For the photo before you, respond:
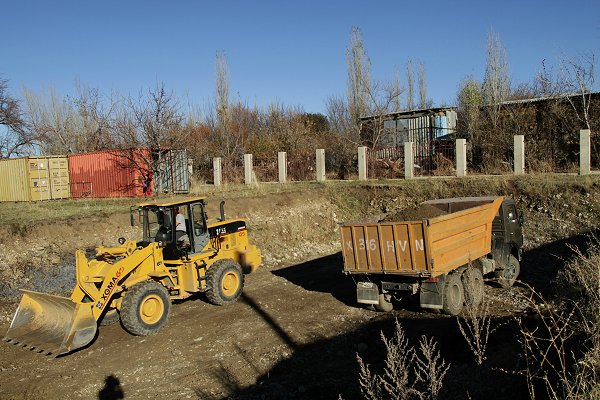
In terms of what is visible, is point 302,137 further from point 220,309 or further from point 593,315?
point 593,315

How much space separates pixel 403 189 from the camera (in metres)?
22.1

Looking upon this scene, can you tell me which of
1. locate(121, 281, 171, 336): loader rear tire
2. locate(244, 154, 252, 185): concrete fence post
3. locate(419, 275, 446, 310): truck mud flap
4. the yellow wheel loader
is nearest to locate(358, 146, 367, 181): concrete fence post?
locate(244, 154, 252, 185): concrete fence post

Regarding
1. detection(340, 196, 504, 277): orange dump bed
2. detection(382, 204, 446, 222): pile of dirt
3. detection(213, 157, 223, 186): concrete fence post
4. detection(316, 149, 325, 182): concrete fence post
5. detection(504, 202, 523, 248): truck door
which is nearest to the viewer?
detection(340, 196, 504, 277): orange dump bed

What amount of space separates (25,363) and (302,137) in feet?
91.9

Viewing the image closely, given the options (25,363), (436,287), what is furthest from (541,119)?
(25,363)

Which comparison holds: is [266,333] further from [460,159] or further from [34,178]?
[34,178]

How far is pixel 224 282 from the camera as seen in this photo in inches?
446

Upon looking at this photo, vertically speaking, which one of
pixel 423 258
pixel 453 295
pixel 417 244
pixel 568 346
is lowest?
pixel 453 295

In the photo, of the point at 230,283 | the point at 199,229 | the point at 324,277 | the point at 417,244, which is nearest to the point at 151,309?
the point at 199,229

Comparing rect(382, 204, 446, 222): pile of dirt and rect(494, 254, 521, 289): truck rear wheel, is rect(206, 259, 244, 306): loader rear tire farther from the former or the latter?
rect(494, 254, 521, 289): truck rear wheel

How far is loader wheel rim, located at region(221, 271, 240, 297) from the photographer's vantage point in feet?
37.1

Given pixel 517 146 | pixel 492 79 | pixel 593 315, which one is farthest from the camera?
pixel 492 79

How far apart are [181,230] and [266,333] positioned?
2814 mm

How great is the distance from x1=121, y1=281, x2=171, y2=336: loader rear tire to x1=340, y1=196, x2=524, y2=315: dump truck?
11.4ft
